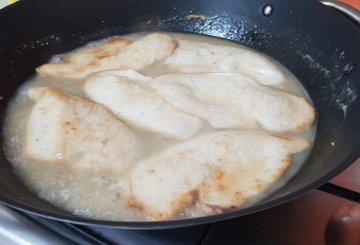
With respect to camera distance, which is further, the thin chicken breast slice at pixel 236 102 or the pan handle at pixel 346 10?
the pan handle at pixel 346 10

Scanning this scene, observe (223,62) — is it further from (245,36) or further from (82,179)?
(82,179)

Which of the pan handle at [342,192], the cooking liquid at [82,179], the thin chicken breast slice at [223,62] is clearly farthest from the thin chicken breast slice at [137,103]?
the pan handle at [342,192]

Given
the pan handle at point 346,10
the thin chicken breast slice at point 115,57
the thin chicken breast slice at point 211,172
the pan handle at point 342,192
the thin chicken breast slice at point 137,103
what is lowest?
the pan handle at point 342,192

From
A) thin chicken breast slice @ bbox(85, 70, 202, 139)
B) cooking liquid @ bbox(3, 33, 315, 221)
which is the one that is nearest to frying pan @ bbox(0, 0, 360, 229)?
cooking liquid @ bbox(3, 33, 315, 221)

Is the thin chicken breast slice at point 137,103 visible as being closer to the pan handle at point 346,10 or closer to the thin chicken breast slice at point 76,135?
the thin chicken breast slice at point 76,135

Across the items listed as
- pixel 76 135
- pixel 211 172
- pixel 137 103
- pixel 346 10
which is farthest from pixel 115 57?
pixel 346 10

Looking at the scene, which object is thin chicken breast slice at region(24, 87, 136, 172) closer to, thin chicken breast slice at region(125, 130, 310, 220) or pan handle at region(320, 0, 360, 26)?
thin chicken breast slice at region(125, 130, 310, 220)

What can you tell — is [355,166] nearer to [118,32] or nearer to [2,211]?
[2,211]

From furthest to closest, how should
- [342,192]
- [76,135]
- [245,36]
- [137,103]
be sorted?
[245,36], [137,103], [76,135], [342,192]

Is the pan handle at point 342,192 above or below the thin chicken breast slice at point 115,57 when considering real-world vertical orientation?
below
